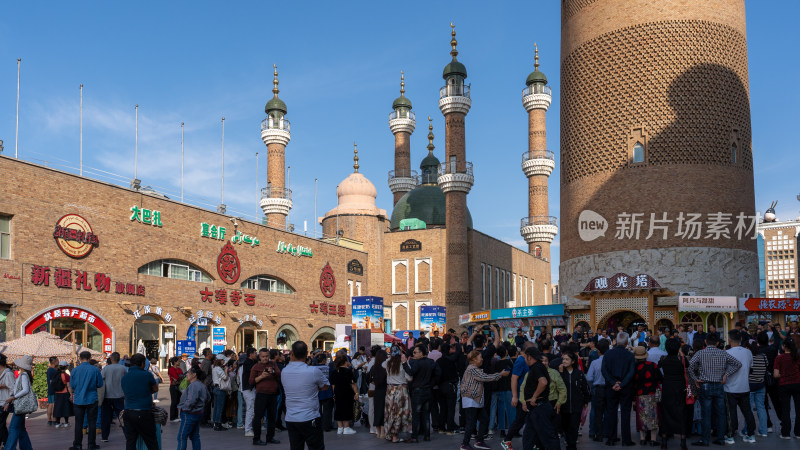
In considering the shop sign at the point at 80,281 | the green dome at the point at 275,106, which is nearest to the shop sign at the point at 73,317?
the shop sign at the point at 80,281

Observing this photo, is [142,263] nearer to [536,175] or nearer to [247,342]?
[247,342]

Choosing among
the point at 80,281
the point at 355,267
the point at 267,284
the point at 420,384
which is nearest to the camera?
the point at 420,384

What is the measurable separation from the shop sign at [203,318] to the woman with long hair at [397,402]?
72.4 ft

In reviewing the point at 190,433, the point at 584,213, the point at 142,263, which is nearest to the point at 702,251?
the point at 584,213

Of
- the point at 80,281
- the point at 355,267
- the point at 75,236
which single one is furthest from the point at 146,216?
the point at 355,267

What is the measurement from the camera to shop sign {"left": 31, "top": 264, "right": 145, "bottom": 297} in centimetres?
2608

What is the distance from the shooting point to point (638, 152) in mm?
34344

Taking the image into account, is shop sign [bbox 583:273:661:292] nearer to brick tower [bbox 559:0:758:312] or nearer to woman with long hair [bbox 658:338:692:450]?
brick tower [bbox 559:0:758:312]

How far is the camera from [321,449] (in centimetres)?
855

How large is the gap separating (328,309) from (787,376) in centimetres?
3330

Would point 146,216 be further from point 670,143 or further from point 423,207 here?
point 423,207

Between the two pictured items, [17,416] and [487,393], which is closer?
[17,416]

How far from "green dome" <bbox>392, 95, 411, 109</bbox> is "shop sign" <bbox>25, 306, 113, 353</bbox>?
129 feet

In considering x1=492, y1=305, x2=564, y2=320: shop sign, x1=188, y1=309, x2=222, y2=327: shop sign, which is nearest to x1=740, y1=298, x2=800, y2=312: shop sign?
x1=492, y1=305, x2=564, y2=320: shop sign
